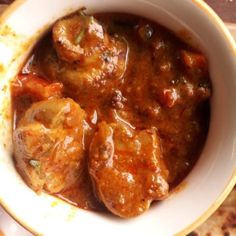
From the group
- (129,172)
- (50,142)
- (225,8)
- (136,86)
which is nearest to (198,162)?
(129,172)

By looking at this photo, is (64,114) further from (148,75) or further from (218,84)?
(218,84)

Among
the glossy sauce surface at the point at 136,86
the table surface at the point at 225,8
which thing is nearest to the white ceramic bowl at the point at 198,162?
the glossy sauce surface at the point at 136,86

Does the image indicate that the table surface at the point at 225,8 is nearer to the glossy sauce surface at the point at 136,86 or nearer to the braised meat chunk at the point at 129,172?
the glossy sauce surface at the point at 136,86

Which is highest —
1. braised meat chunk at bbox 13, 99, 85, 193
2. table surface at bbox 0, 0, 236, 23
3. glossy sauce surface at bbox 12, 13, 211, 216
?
table surface at bbox 0, 0, 236, 23

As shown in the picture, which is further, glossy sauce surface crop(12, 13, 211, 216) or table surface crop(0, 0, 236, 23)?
table surface crop(0, 0, 236, 23)

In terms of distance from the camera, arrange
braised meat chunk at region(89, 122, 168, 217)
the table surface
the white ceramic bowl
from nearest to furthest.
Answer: the white ceramic bowl → braised meat chunk at region(89, 122, 168, 217) → the table surface

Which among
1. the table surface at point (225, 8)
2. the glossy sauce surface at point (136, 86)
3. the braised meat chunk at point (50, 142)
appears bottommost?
the braised meat chunk at point (50, 142)

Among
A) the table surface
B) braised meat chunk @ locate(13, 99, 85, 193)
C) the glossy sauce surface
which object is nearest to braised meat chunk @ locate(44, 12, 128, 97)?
the glossy sauce surface

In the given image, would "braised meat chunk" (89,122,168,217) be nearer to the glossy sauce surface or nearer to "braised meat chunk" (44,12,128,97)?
the glossy sauce surface

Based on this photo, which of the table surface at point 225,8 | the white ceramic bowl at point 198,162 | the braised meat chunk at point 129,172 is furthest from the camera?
the table surface at point 225,8
